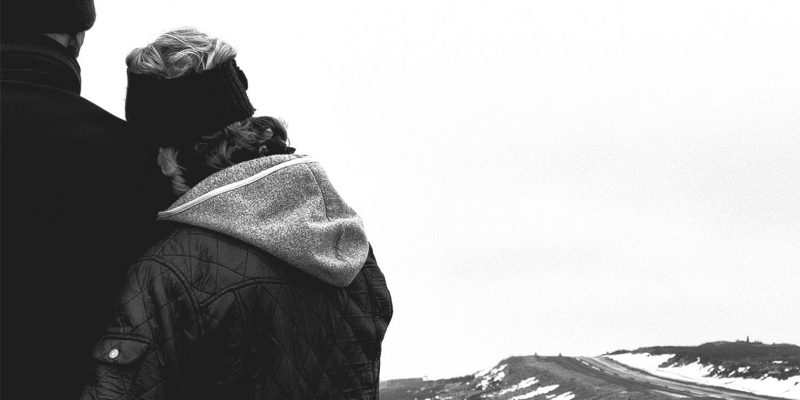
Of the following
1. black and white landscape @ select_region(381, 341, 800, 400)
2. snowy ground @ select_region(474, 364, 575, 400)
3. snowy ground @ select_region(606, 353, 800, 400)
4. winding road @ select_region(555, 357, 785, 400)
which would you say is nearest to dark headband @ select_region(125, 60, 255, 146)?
black and white landscape @ select_region(381, 341, 800, 400)

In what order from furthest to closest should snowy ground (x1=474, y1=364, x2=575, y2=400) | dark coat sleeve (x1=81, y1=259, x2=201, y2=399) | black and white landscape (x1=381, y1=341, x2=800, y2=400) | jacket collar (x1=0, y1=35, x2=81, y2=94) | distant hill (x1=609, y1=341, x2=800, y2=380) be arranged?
distant hill (x1=609, y1=341, x2=800, y2=380) → snowy ground (x1=474, y1=364, x2=575, y2=400) → black and white landscape (x1=381, y1=341, x2=800, y2=400) → jacket collar (x1=0, y1=35, x2=81, y2=94) → dark coat sleeve (x1=81, y1=259, x2=201, y2=399)

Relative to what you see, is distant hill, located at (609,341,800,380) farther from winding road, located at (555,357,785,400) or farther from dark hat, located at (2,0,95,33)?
dark hat, located at (2,0,95,33)

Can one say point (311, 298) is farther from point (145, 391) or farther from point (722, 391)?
point (722, 391)

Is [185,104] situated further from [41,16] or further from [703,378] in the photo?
[703,378]

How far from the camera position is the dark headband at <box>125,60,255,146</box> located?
3822mm

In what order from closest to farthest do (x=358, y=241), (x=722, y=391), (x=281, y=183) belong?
1. (x=281, y=183)
2. (x=358, y=241)
3. (x=722, y=391)

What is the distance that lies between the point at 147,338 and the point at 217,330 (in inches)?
10.1

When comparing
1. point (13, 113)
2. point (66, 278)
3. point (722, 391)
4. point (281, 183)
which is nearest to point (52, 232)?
point (66, 278)

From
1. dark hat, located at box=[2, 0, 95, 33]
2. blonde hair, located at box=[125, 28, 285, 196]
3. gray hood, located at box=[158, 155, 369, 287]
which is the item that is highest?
dark hat, located at box=[2, 0, 95, 33]

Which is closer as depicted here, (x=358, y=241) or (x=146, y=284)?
(x=146, y=284)

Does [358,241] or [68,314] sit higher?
[358,241]

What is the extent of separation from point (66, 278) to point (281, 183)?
87 centimetres

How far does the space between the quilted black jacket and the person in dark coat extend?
113mm

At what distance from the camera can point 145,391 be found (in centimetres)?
350
